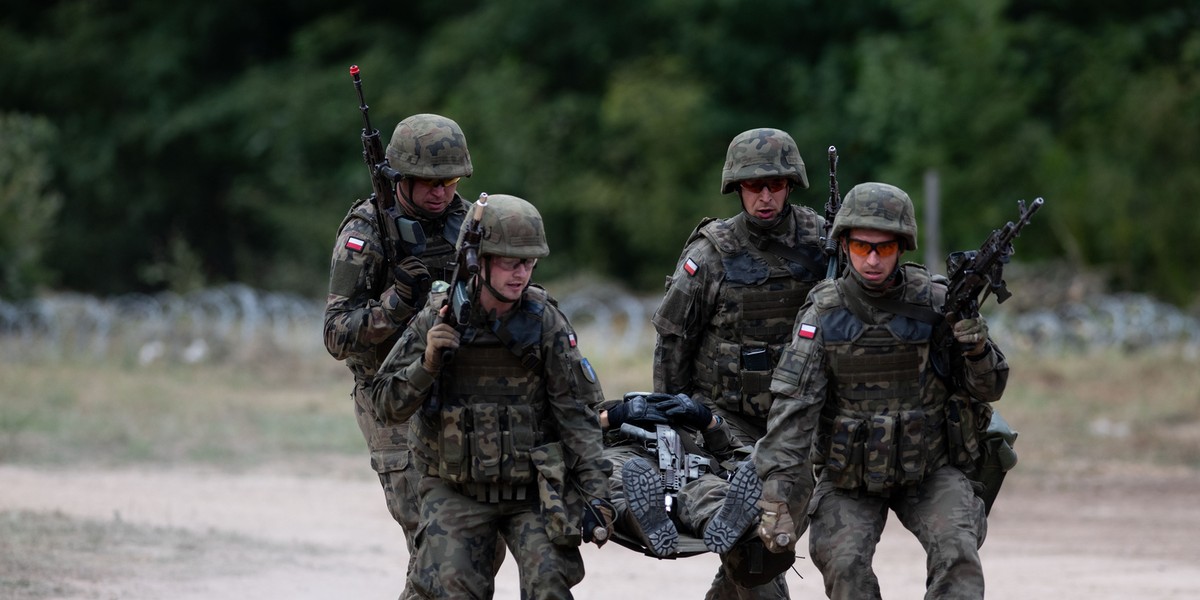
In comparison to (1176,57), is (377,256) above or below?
below

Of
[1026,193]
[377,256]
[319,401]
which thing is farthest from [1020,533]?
[1026,193]

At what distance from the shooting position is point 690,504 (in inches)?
260

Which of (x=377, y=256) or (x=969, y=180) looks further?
(x=969, y=180)

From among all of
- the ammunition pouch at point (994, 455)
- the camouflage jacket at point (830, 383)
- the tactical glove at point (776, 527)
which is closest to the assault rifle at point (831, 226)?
the camouflage jacket at point (830, 383)

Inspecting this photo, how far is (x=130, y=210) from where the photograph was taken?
34.6 m

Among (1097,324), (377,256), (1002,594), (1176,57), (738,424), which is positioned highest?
(1176,57)

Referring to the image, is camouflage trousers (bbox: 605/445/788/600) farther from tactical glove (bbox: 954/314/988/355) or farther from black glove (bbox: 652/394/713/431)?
tactical glove (bbox: 954/314/988/355)

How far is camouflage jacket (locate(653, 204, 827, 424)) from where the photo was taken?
7.28 meters

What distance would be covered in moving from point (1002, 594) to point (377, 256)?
4.15 m

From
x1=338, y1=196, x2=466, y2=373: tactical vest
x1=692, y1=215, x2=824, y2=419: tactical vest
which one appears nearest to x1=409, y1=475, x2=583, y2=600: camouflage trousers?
x1=338, y1=196, x2=466, y2=373: tactical vest

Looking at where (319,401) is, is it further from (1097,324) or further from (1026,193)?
(1026,193)

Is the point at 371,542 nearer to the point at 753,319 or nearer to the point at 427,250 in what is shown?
the point at 427,250

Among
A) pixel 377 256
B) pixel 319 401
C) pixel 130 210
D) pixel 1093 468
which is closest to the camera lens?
pixel 377 256

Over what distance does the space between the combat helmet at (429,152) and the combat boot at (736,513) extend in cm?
189
